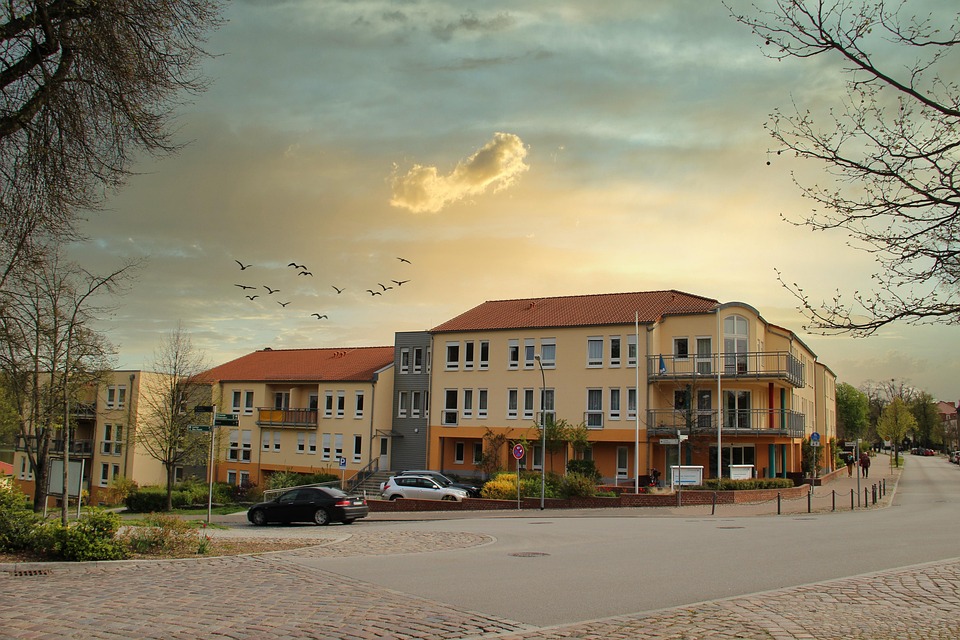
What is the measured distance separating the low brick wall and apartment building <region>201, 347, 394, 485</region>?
17.9m

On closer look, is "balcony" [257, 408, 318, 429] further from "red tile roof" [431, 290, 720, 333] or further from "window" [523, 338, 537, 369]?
"window" [523, 338, 537, 369]

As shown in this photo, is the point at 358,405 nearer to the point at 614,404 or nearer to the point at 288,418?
the point at 288,418

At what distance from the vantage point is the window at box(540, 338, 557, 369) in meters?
49.3

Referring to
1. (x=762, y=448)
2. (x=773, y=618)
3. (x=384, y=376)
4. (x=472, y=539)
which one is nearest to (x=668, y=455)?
(x=762, y=448)

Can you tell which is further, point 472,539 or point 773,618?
point 472,539

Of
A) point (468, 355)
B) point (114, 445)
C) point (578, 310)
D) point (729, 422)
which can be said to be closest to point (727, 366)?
point (729, 422)

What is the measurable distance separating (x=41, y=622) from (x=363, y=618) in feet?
11.0

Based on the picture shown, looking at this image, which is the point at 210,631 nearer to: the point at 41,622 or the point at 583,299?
the point at 41,622

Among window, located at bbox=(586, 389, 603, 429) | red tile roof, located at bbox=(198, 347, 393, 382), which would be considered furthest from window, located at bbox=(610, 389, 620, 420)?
red tile roof, located at bbox=(198, 347, 393, 382)

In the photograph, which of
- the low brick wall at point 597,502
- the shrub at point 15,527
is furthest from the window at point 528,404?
the shrub at point 15,527

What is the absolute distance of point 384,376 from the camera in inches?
2176

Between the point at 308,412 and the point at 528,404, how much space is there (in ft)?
53.7

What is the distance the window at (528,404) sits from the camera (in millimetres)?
49406

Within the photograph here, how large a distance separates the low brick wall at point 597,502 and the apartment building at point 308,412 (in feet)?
58.7
